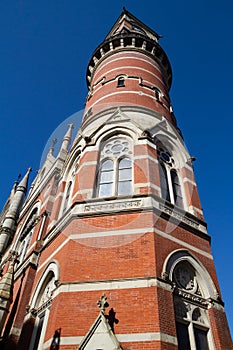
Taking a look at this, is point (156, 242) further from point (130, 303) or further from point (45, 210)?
point (45, 210)

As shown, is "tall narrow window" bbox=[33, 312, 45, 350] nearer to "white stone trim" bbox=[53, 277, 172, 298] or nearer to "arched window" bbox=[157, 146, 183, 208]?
"white stone trim" bbox=[53, 277, 172, 298]

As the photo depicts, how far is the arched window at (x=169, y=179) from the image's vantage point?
1195 cm

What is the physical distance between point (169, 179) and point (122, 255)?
4.60 metres

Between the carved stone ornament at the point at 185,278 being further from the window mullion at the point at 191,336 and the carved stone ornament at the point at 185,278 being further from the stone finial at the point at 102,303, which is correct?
the stone finial at the point at 102,303

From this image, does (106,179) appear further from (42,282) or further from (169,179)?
(42,282)

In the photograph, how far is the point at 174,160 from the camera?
1375cm

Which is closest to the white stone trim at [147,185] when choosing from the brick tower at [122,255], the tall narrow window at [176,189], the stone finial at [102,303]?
the brick tower at [122,255]

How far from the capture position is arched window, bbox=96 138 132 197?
11453mm

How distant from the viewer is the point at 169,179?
12.6m

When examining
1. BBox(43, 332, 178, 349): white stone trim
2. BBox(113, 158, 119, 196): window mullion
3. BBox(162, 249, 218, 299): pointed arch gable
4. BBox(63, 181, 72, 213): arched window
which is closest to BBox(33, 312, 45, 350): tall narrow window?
BBox(43, 332, 178, 349): white stone trim

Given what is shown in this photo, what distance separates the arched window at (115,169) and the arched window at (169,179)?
138 centimetres

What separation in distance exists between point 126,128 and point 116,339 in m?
8.60

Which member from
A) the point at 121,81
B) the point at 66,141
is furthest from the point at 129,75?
the point at 66,141

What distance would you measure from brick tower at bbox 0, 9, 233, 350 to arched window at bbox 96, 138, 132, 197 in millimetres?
42
